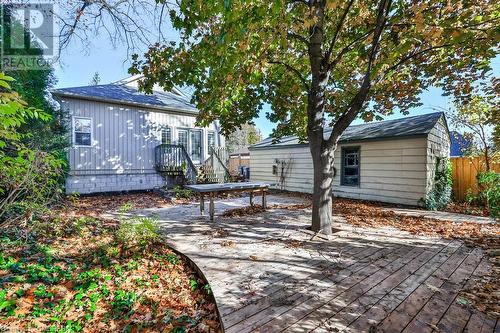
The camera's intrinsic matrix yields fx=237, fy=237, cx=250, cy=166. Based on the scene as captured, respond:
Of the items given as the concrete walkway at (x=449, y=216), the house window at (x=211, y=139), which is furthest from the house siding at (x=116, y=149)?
the concrete walkway at (x=449, y=216)

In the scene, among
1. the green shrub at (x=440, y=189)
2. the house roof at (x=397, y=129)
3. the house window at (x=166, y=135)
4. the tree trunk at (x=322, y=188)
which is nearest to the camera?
the tree trunk at (x=322, y=188)

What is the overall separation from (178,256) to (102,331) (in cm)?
165

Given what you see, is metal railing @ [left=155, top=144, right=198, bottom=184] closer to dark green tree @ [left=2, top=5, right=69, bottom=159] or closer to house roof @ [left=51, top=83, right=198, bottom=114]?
house roof @ [left=51, top=83, right=198, bottom=114]

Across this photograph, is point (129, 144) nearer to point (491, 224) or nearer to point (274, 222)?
point (274, 222)

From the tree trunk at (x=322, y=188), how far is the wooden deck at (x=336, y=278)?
1.19 feet

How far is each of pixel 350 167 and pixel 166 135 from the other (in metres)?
9.25

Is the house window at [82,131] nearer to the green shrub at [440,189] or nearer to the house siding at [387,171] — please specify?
the house siding at [387,171]

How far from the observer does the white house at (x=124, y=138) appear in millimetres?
10055

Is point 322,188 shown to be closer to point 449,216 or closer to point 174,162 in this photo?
point 449,216

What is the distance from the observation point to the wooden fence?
878 cm

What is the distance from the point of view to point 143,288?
3047mm

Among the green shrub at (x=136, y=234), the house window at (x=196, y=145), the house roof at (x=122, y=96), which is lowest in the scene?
the green shrub at (x=136, y=234)

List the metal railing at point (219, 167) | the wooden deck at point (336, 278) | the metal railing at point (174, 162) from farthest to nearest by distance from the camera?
the metal railing at point (219, 167)
the metal railing at point (174, 162)
the wooden deck at point (336, 278)

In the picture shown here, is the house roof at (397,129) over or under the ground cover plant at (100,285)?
over
